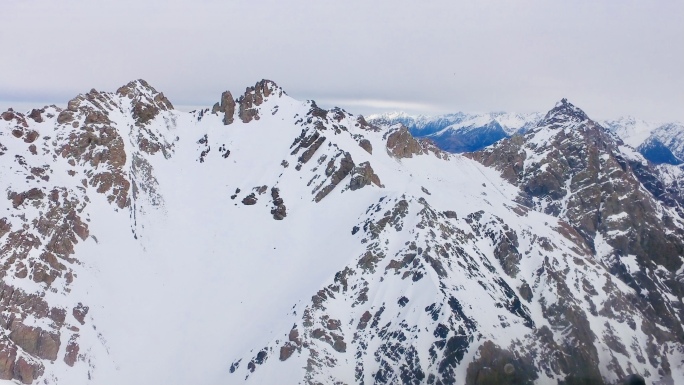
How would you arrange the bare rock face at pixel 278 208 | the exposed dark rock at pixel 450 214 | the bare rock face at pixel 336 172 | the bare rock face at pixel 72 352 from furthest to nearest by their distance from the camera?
1. the bare rock face at pixel 336 172
2. the exposed dark rock at pixel 450 214
3. the bare rock face at pixel 278 208
4. the bare rock face at pixel 72 352

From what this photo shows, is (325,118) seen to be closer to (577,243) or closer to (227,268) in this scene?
(227,268)

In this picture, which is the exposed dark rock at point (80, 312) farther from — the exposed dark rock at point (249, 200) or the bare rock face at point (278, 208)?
the bare rock face at point (278, 208)

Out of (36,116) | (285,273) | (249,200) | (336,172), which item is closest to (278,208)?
(249,200)

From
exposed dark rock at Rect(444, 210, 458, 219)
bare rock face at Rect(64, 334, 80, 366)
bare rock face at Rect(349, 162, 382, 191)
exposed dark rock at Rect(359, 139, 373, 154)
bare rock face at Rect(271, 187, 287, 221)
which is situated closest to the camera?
bare rock face at Rect(64, 334, 80, 366)

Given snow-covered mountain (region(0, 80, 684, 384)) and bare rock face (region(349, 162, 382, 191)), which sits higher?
bare rock face (region(349, 162, 382, 191))

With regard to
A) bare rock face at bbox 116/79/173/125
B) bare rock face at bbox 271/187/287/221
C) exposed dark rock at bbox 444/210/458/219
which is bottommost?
bare rock face at bbox 271/187/287/221

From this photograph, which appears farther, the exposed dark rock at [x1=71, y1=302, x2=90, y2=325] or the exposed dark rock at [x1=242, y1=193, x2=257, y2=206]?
the exposed dark rock at [x1=242, y1=193, x2=257, y2=206]

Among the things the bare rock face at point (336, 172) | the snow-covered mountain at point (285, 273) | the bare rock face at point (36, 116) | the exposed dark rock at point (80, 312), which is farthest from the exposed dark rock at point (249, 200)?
the bare rock face at point (36, 116)

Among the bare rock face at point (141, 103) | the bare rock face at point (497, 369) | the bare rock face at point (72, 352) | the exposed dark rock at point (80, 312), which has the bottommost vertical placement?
the bare rock face at point (72, 352)

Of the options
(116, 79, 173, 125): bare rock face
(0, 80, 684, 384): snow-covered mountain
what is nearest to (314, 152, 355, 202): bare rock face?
(0, 80, 684, 384): snow-covered mountain

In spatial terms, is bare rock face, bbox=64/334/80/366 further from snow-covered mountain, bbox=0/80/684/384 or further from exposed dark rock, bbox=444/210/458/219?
exposed dark rock, bbox=444/210/458/219
